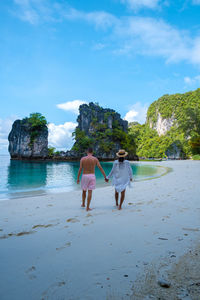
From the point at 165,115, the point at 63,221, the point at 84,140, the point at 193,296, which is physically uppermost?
the point at 165,115

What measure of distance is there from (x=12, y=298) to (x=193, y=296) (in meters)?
1.61

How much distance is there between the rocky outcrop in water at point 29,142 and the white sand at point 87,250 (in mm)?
55151

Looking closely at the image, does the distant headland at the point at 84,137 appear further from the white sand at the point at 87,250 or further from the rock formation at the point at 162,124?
the rock formation at the point at 162,124

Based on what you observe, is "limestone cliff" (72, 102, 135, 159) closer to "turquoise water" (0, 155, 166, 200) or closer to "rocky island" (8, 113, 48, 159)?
"rocky island" (8, 113, 48, 159)

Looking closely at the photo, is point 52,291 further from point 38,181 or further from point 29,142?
point 29,142

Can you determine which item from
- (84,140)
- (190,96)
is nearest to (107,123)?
(84,140)

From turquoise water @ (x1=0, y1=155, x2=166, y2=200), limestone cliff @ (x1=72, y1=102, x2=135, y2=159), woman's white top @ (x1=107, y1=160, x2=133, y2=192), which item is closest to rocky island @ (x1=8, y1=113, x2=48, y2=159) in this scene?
limestone cliff @ (x1=72, y1=102, x2=135, y2=159)

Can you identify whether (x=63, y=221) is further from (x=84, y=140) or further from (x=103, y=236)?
(x=84, y=140)

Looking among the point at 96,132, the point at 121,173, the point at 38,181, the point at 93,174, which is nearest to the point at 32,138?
the point at 96,132

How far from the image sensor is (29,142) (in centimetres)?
5616

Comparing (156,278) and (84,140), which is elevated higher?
(84,140)

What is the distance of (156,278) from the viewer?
1790 millimetres

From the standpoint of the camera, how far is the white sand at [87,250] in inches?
66.4

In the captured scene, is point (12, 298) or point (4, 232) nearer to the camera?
point (12, 298)
